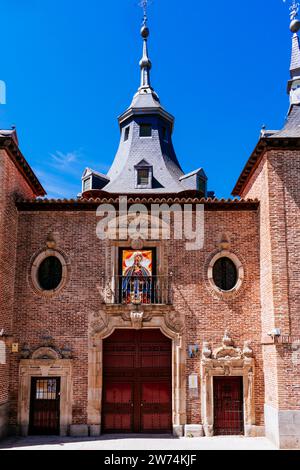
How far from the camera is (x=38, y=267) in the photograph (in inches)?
569

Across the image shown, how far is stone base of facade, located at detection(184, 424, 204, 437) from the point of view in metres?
13.2

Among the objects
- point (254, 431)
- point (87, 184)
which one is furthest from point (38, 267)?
point (87, 184)

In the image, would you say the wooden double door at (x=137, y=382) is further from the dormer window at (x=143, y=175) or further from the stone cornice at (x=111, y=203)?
the dormer window at (x=143, y=175)

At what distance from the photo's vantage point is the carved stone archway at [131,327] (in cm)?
1350

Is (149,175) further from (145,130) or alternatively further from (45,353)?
(45,353)

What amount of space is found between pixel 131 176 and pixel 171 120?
18.2ft

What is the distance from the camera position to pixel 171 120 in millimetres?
26188

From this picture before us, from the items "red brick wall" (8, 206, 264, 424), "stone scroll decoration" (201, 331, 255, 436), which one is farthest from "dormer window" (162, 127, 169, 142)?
"stone scroll decoration" (201, 331, 255, 436)

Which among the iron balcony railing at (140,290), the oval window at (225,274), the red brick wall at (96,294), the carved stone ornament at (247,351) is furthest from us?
the oval window at (225,274)

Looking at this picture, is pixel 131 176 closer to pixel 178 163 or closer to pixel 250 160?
pixel 178 163

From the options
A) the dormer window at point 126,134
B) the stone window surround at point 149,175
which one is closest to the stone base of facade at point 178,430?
the stone window surround at point 149,175

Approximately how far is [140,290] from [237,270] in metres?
3.18

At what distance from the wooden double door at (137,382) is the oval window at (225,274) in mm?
2515

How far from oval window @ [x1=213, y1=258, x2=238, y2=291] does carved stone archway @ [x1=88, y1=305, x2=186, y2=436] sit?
1.76 m
